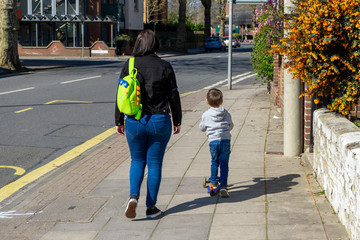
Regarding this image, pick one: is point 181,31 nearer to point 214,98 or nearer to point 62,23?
point 62,23

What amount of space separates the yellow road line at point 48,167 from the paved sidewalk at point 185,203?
0.22m

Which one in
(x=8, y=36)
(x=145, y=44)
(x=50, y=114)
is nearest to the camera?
(x=145, y=44)

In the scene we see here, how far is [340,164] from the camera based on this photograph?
4.83 meters

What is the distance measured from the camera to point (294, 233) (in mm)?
4625

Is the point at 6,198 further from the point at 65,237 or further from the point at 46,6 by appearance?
the point at 46,6

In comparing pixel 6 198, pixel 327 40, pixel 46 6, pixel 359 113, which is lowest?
pixel 6 198

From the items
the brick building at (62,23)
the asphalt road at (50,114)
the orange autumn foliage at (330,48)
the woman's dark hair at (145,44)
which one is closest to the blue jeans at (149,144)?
the woman's dark hair at (145,44)

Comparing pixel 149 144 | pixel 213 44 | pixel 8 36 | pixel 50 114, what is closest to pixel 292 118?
pixel 149 144

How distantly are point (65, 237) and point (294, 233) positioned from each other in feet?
6.49

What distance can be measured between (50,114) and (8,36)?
17447 millimetres

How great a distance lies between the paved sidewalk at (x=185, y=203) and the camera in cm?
488

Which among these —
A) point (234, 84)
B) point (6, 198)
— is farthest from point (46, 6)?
point (6, 198)

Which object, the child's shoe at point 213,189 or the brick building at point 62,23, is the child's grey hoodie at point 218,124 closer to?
the child's shoe at point 213,189

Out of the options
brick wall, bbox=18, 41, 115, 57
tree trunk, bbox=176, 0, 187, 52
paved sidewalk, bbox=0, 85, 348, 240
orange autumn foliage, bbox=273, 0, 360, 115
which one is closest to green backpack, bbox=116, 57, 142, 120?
paved sidewalk, bbox=0, 85, 348, 240
